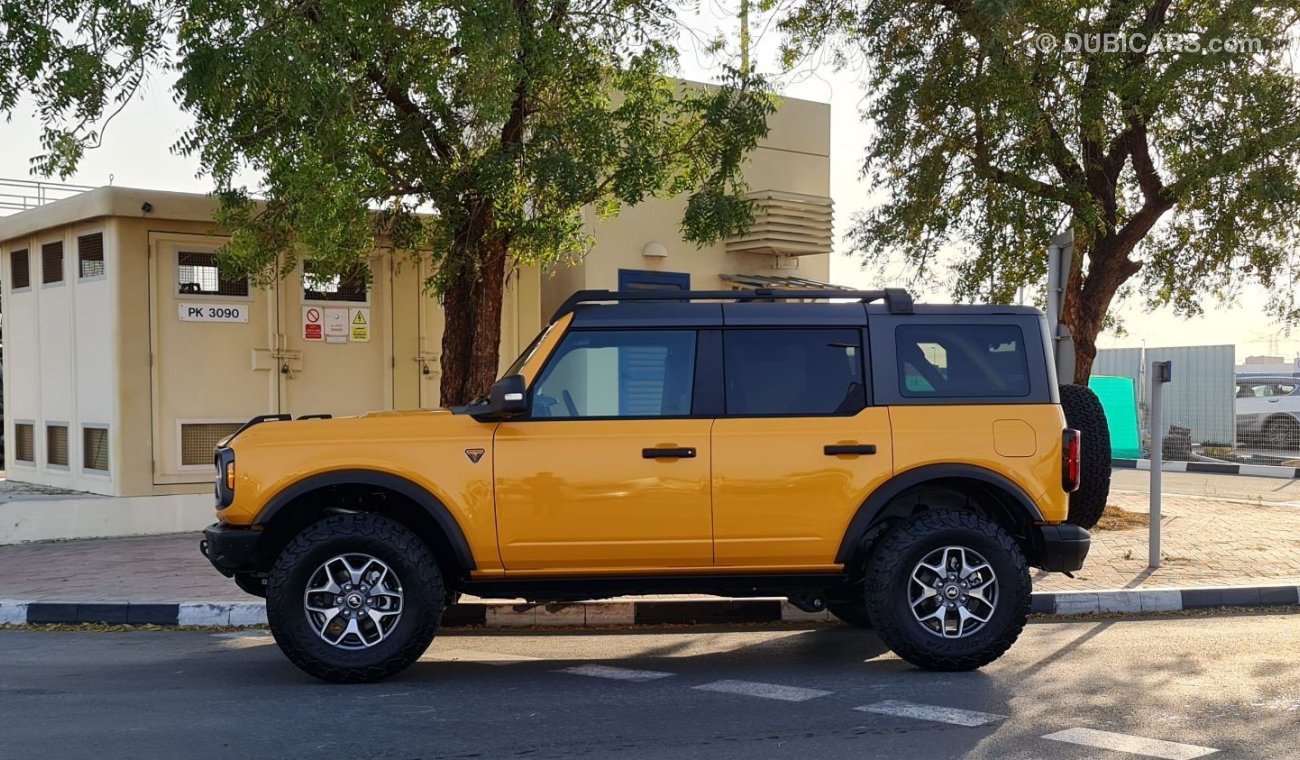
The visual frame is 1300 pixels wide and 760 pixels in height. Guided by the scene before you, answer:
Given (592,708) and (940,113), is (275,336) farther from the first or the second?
(592,708)

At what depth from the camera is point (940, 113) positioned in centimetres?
1395

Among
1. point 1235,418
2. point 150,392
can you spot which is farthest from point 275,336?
point 1235,418

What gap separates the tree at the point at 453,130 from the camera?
10.1m

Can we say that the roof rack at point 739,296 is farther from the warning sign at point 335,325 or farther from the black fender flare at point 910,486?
the warning sign at point 335,325

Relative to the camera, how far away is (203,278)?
13.8 m

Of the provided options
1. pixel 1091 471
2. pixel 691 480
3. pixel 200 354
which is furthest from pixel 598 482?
pixel 200 354

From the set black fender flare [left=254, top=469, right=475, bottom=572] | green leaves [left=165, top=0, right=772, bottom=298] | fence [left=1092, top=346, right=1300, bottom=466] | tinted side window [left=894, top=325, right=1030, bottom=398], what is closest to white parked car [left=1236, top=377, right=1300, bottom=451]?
fence [left=1092, top=346, right=1300, bottom=466]

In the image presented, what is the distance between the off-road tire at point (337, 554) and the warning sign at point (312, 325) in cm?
776

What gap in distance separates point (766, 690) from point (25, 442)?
1167 centimetres

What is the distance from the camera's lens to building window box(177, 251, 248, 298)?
13.7 metres

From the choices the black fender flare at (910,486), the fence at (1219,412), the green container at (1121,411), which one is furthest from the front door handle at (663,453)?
the fence at (1219,412)

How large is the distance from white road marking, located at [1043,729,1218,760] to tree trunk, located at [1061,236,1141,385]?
378 inches

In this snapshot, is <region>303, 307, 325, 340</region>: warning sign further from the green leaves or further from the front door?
the front door

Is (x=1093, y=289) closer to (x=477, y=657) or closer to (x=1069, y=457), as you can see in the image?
(x=1069, y=457)
